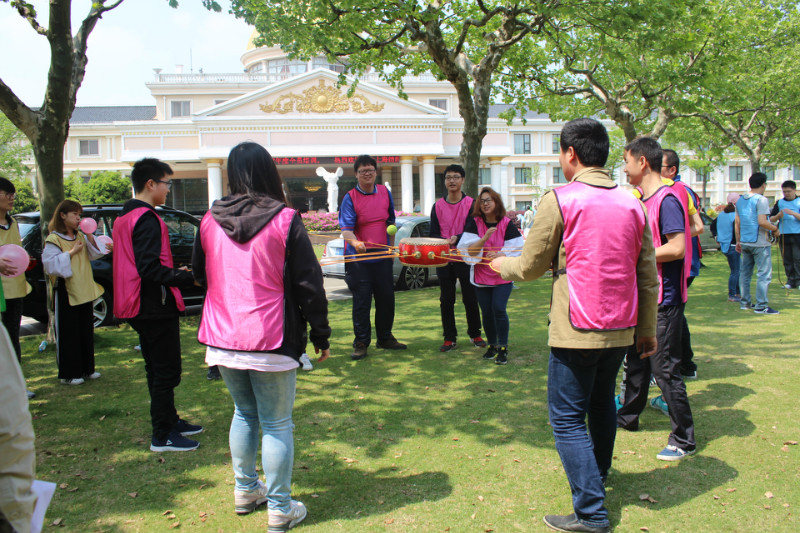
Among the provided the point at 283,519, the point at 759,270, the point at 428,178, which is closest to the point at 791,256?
the point at 759,270

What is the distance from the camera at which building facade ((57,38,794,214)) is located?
4156 centimetres

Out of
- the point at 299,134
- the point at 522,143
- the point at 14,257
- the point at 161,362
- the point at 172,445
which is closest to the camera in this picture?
the point at 14,257

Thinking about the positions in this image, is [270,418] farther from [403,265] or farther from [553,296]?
[403,265]

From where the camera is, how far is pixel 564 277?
2.98m

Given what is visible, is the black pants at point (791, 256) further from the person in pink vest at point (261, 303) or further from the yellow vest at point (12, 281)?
the yellow vest at point (12, 281)

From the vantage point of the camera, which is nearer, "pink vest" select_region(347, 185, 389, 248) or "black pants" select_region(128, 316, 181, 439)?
"black pants" select_region(128, 316, 181, 439)

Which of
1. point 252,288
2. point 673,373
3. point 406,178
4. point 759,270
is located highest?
point 406,178

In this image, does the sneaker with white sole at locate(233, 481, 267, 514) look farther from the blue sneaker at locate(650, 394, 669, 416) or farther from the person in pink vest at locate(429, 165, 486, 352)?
the person in pink vest at locate(429, 165, 486, 352)

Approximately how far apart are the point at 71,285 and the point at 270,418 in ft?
11.9

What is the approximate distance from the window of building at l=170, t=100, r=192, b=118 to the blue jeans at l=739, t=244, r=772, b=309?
51535mm

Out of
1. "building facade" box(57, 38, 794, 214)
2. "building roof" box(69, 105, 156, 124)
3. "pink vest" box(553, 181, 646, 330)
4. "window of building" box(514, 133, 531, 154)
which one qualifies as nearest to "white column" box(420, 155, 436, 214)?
"building facade" box(57, 38, 794, 214)

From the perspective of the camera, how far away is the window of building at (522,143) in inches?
2202

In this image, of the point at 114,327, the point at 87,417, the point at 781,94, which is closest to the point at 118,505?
the point at 87,417

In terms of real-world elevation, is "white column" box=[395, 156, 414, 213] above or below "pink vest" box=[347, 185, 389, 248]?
above
